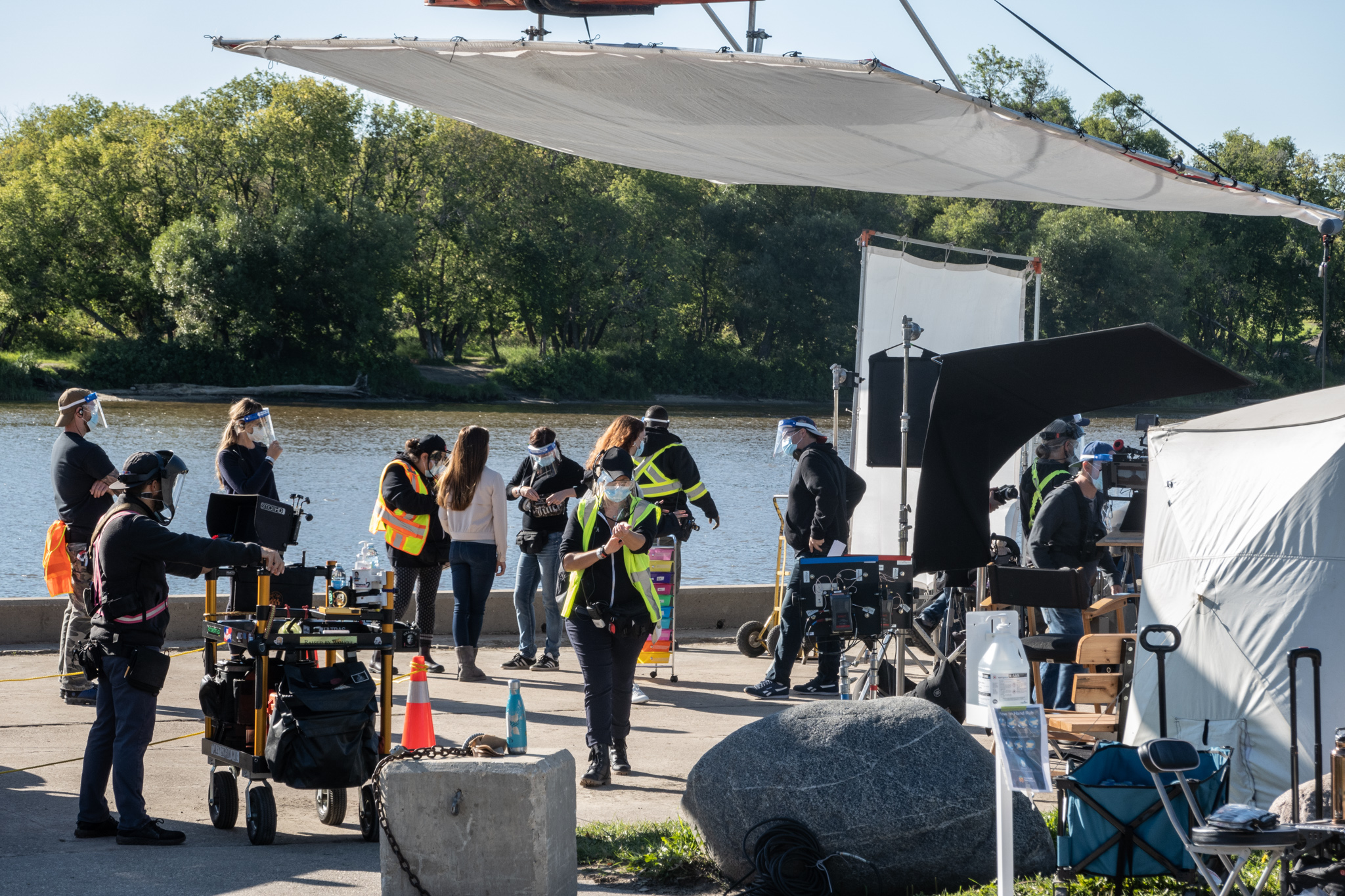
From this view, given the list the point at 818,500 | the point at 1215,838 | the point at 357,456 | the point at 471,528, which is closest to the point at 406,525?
the point at 471,528

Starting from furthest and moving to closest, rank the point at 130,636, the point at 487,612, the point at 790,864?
the point at 487,612 → the point at 130,636 → the point at 790,864

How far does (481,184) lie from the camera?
62.6 metres

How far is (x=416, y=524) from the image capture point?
916 cm

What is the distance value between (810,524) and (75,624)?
474 centimetres

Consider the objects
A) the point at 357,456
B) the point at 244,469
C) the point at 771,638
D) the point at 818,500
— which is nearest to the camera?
the point at 244,469

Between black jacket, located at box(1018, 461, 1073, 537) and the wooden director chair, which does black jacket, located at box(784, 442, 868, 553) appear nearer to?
the wooden director chair

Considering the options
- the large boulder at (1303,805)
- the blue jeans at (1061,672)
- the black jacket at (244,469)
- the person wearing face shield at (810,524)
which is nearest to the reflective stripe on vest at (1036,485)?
the blue jeans at (1061,672)

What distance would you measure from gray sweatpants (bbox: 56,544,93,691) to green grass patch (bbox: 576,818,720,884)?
3.85 m

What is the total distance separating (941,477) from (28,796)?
4855 mm

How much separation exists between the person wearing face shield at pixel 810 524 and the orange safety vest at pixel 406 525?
2501 mm

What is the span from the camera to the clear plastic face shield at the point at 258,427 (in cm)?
840

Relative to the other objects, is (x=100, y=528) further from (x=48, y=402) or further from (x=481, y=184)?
(x=481, y=184)

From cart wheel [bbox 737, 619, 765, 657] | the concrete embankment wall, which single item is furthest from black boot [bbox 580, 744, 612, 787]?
the concrete embankment wall

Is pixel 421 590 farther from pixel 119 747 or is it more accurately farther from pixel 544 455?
pixel 119 747
